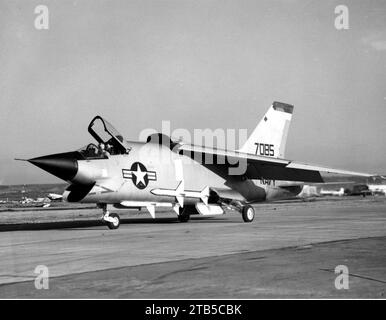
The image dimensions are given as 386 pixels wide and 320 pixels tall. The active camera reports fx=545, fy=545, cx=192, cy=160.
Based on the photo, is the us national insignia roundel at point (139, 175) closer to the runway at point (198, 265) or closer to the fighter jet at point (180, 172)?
the fighter jet at point (180, 172)

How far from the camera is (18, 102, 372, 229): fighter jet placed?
15.6 meters

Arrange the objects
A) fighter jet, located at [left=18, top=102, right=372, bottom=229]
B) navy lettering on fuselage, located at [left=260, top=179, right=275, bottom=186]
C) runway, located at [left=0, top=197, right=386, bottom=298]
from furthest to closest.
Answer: navy lettering on fuselage, located at [left=260, top=179, right=275, bottom=186] < fighter jet, located at [left=18, top=102, right=372, bottom=229] < runway, located at [left=0, top=197, right=386, bottom=298]

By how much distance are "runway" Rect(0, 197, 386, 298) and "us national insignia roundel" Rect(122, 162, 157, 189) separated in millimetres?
3493

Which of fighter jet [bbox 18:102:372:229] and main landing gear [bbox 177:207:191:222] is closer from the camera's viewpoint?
fighter jet [bbox 18:102:372:229]

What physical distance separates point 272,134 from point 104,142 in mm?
8421

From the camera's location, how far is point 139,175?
16.8 metres

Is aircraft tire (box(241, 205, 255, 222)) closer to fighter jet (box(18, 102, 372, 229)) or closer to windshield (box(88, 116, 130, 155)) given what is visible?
fighter jet (box(18, 102, 372, 229))

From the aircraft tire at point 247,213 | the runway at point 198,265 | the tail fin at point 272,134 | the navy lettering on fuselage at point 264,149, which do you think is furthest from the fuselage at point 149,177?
the runway at point 198,265

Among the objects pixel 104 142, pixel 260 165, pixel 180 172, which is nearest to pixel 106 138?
pixel 104 142

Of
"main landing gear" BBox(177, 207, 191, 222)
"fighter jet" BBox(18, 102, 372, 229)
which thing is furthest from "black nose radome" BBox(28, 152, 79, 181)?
"main landing gear" BBox(177, 207, 191, 222)

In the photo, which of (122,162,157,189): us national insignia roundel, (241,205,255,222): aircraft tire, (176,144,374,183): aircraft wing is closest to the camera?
(122,162,157,189): us national insignia roundel

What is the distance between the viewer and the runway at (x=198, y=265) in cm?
618
